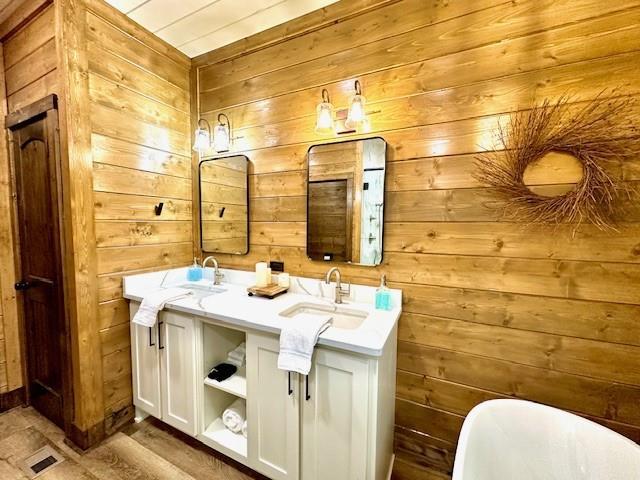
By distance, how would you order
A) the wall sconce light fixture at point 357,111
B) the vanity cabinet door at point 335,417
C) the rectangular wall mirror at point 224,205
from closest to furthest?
the vanity cabinet door at point 335,417 < the wall sconce light fixture at point 357,111 < the rectangular wall mirror at point 224,205

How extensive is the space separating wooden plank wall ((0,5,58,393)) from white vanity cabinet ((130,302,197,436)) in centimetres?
95

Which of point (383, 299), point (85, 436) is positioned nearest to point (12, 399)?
point (85, 436)

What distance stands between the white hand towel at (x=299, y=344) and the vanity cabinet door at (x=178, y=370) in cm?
65

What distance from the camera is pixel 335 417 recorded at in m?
1.18

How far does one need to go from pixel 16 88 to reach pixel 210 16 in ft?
4.53

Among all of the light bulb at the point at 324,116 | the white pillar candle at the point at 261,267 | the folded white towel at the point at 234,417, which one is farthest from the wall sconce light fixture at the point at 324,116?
the folded white towel at the point at 234,417

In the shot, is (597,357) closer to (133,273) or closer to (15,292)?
(133,273)

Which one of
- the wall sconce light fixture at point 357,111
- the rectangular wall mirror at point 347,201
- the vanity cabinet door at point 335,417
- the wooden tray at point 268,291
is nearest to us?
the vanity cabinet door at point 335,417

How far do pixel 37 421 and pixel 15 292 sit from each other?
892 mm

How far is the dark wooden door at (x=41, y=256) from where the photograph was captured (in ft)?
5.30

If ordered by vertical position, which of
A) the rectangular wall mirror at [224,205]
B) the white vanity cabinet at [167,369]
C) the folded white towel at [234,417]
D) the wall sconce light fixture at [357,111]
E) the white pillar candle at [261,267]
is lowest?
the folded white towel at [234,417]

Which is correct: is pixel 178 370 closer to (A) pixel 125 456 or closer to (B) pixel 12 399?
(A) pixel 125 456

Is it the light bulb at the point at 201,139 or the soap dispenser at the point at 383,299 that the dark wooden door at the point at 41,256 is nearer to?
the light bulb at the point at 201,139

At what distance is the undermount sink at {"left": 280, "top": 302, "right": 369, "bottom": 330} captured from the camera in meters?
1.49
